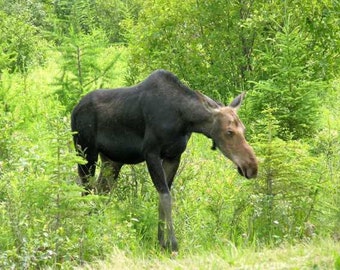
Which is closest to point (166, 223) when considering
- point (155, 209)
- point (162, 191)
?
point (162, 191)

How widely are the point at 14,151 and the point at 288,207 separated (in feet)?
11.0

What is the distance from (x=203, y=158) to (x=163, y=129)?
360cm

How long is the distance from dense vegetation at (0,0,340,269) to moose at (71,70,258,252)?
0.42 meters

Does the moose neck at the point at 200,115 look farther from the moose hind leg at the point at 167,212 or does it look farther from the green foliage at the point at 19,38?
the green foliage at the point at 19,38

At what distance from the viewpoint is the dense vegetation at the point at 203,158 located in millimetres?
→ 7598

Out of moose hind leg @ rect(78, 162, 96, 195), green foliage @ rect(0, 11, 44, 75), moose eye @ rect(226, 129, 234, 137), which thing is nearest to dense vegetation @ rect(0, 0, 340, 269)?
moose hind leg @ rect(78, 162, 96, 195)

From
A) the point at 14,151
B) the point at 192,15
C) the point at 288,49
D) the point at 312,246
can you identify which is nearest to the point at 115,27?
the point at 192,15

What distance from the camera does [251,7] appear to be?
15.2 meters

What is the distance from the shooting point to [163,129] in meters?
8.44

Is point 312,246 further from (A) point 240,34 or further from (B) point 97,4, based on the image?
(B) point 97,4

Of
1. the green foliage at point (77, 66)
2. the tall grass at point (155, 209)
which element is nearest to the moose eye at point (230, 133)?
the tall grass at point (155, 209)

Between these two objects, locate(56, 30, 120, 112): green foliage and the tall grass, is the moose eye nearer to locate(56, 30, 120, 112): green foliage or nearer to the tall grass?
the tall grass

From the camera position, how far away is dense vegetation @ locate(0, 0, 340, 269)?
760 centimetres

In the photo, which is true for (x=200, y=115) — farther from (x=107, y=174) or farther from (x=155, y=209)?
(x=107, y=174)
